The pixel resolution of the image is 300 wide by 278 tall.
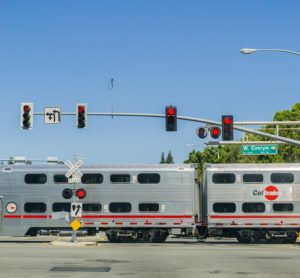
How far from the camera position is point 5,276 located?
59.4ft

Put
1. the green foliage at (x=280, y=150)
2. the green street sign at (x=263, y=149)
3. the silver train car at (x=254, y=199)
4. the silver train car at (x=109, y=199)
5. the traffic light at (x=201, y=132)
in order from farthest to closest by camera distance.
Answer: the green foliage at (x=280, y=150)
the green street sign at (x=263, y=149)
the silver train car at (x=109, y=199)
the silver train car at (x=254, y=199)
the traffic light at (x=201, y=132)

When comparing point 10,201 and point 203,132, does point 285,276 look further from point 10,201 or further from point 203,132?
point 10,201

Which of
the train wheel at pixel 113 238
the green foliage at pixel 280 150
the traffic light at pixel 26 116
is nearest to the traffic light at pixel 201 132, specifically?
the traffic light at pixel 26 116

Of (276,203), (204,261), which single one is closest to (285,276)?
(204,261)

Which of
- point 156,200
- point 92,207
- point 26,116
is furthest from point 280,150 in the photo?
point 26,116

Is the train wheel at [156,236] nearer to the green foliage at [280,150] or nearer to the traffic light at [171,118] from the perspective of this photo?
the traffic light at [171,118]

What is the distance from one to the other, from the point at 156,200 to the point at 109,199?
8.53ft

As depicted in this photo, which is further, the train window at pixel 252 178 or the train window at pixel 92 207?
the train window at pixel 92 207

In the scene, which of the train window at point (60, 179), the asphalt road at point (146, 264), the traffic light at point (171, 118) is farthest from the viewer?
the train window at point (60, 179)

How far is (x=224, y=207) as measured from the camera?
39406 millimetres

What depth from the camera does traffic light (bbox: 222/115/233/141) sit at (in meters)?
31.9

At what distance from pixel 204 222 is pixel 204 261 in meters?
16.8

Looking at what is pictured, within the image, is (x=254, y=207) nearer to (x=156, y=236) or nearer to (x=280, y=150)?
(x=156, y=236)

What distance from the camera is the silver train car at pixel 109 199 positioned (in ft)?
129
